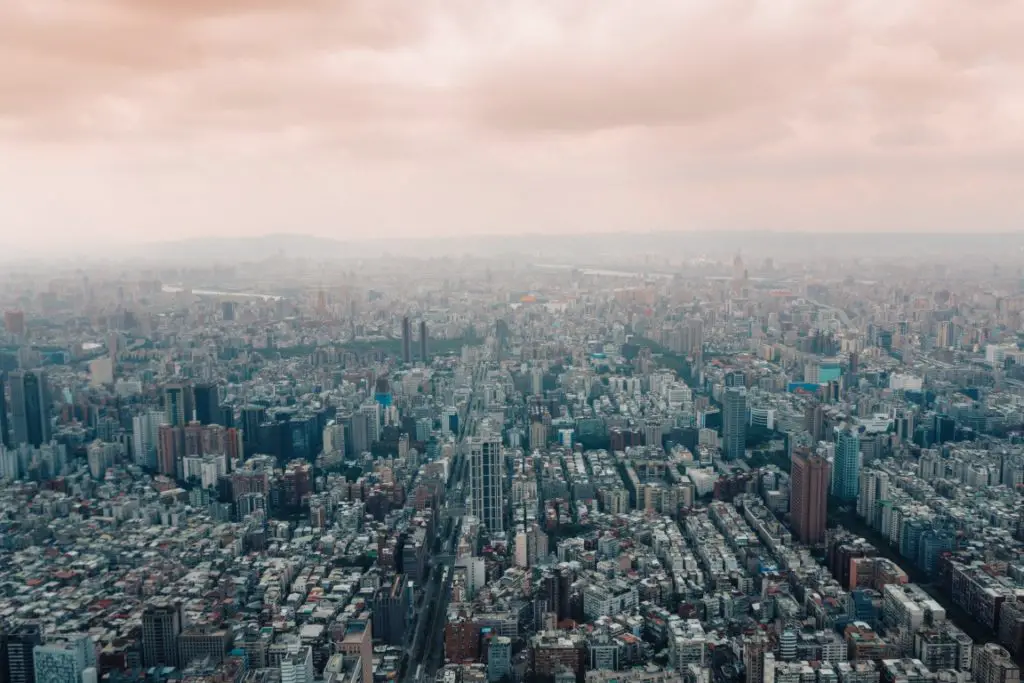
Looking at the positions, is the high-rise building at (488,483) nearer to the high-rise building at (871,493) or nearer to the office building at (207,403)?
the high-rise building at (871,493)

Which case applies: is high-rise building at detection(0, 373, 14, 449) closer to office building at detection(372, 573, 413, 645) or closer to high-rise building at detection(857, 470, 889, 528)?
office building at detection(372, 573, 413, 645)

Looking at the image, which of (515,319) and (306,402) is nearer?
(306,402)

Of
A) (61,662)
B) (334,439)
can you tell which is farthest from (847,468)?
(61,662)

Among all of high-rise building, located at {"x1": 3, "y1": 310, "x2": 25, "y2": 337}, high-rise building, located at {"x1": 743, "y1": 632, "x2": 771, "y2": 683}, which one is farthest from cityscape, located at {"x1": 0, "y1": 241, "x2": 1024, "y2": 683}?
high-rise building, located at {"x1": 3, "y1": 310, "x2": 25, "y2": 337}

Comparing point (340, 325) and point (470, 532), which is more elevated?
point (340, 325)

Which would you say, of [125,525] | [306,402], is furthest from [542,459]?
[125,525]

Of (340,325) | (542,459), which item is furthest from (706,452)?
(340,325)

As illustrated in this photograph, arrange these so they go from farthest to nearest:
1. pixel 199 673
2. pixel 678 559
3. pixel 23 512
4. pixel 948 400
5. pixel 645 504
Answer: pixel 948 400 < pixel 645 504 < pixel 23 512 < pixel 678 559 < pixel 199 673

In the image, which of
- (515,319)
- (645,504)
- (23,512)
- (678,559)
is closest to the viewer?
(678,559)

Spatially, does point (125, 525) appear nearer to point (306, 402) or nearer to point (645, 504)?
point (306, 402)
